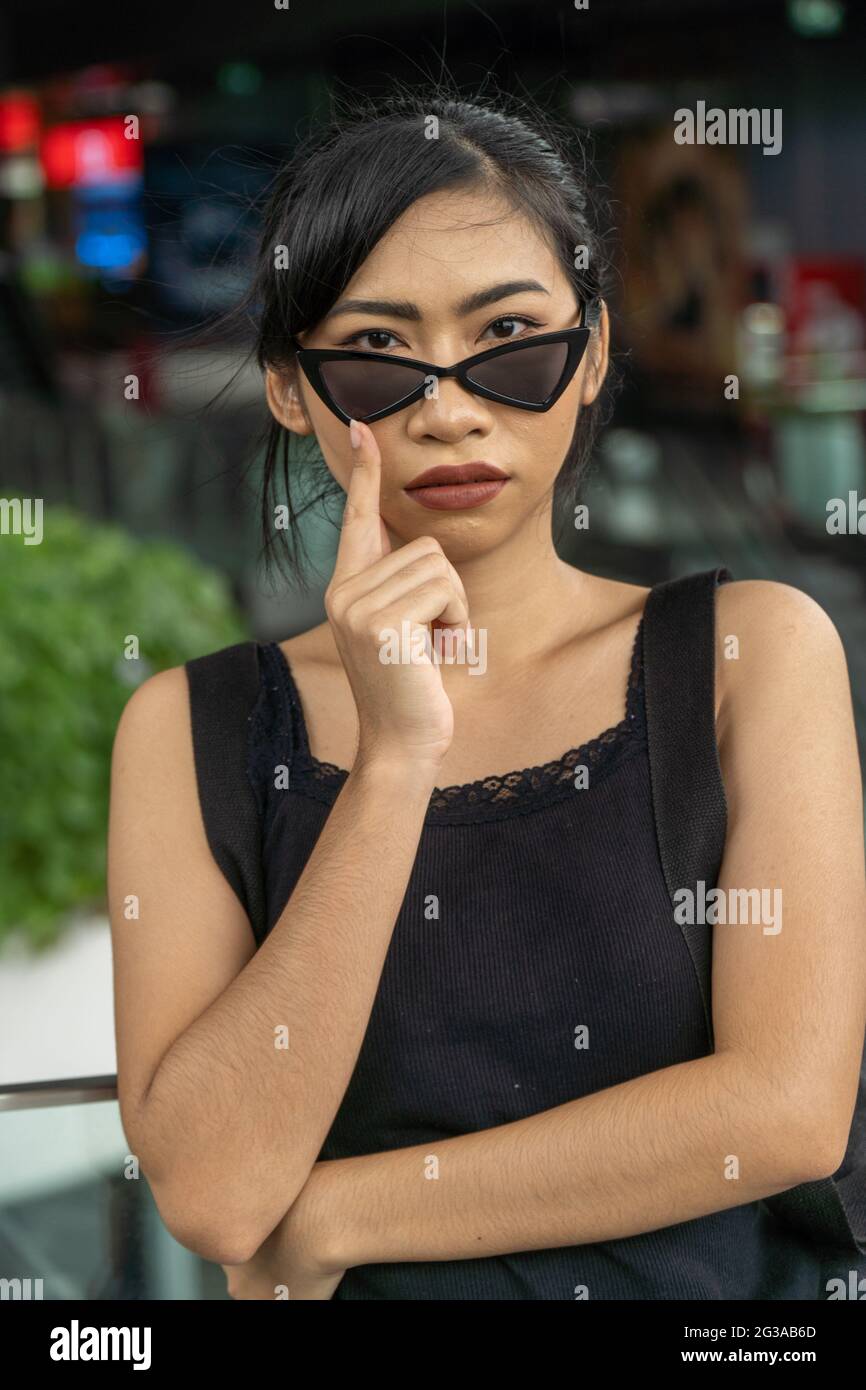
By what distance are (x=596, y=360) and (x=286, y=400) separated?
0.30 metres

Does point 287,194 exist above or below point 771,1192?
above

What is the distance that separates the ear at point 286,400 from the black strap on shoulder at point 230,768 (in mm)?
230

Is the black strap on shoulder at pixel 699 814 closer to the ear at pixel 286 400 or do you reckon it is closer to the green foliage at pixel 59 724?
the ear at pixel 286 400

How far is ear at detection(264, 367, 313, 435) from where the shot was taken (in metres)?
1.48

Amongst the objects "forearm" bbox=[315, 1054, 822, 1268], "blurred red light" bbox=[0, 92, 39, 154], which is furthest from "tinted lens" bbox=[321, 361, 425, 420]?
"blurred red light" bbox=[0, 92, 39, 154]

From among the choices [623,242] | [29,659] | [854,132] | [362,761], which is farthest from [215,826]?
[854,132]

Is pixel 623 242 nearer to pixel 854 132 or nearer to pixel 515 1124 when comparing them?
pixel 515 1124

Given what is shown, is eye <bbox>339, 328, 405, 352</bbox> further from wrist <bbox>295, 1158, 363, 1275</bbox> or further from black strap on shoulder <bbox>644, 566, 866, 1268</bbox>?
wrist <bbox>295, 1158, 363, 1275</bbox>

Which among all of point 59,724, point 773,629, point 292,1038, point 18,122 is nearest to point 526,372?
point 773,629

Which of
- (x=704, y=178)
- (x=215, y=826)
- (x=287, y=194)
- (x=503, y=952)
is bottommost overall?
(x=503, y=952)

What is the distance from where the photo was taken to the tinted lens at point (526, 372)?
4.30ft

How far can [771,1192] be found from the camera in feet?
4.15

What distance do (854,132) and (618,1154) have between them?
13244 millimetres

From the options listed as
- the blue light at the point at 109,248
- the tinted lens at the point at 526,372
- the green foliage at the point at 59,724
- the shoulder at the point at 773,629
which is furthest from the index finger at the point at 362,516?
the blue light at the point at 109,248
